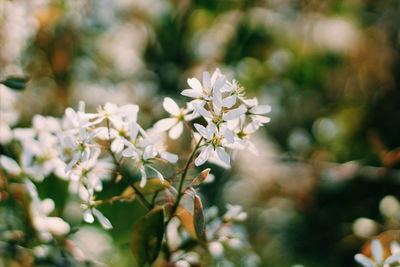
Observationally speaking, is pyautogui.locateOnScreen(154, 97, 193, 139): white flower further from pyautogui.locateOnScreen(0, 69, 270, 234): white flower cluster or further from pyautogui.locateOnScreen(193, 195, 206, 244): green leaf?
pyautogui.locateOnScreen(193, 195, 206, 244): green leaf

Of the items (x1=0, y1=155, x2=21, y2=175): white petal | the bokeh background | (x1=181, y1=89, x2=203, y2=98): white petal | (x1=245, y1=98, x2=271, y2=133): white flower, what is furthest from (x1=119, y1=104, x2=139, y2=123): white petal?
the bokeh background

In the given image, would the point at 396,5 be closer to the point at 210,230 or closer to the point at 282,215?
the point at 282,215

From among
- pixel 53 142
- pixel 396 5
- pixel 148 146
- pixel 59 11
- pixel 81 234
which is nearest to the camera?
pixel 148 146

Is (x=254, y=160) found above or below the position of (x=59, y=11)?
below

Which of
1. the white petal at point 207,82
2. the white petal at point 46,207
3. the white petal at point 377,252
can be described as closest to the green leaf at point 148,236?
the white petal at point 207,82

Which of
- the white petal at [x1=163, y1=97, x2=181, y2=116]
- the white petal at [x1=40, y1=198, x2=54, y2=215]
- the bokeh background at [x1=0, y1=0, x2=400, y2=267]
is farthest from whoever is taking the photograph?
the bokeh background at [x1=0, y1=0, x2=400, y2=267]

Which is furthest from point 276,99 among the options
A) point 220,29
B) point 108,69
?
point 108,69

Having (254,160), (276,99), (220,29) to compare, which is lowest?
(254,160)
